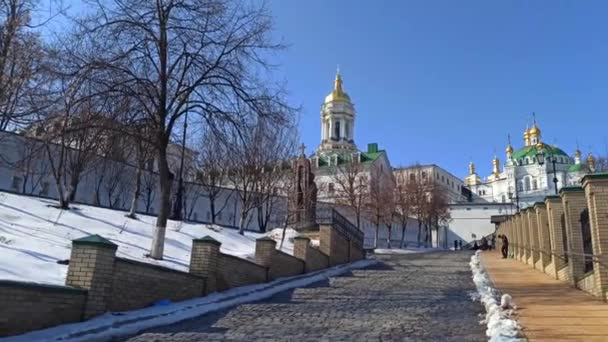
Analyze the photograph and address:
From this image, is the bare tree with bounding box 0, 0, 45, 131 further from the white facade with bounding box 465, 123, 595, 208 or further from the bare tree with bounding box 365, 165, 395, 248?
the white facade with bounding box 465, 123, 595, 208

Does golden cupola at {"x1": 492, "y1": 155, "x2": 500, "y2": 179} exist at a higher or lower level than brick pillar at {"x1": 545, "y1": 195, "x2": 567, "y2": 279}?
higher

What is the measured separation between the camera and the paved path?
25.6ft

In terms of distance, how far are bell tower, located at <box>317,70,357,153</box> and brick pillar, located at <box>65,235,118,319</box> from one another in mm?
77657

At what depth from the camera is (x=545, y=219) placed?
16.5 m

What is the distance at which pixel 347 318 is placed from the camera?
9.50m

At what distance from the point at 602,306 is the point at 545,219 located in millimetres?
7606

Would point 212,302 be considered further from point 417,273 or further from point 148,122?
point 417,273

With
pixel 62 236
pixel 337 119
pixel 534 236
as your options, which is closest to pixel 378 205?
pixel 534 236

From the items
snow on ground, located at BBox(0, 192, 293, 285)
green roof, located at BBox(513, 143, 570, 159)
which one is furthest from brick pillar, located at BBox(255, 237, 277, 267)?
green roof, located at BBox(513, 143, 570, 159)

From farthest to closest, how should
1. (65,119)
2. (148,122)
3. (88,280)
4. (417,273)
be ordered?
(417,273)
(148,122)
(65,119)
(88,280)

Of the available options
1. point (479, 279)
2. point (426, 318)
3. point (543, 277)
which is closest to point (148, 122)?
point (426, 318)

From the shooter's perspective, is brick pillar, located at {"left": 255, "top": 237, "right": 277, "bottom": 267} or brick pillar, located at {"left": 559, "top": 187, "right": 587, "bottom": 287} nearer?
brick pillar, located at {"left": 559, "top": 187, "right": 587, "bottom": 287}

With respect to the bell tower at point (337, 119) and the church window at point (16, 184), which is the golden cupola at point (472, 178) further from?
the church window at point (16, 184)

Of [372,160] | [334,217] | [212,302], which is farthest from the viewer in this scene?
[372,160]
